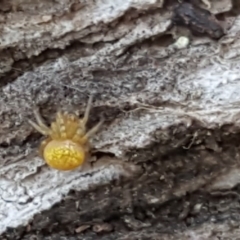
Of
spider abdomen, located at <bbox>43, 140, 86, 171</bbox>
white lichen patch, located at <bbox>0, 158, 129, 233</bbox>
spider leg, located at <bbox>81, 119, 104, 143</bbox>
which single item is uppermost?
spider leg, located at <bbox>81, 119, 104, 143</bbox>

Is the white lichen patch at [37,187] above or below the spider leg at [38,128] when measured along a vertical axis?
below

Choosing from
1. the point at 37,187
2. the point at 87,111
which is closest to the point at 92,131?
the point at 87,111

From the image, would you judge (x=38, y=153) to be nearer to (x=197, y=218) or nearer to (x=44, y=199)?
(x=44, y=199)

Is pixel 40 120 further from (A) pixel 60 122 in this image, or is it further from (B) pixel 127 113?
(B) pixel 127 113

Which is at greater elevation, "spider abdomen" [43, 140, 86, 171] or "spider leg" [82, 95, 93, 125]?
"spider leg" [82, 95, 93, 125]
